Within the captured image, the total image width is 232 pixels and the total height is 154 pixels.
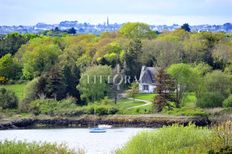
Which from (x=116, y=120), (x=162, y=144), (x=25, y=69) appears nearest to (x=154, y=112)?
(x=116, y=120)

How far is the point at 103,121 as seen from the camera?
5000 cm

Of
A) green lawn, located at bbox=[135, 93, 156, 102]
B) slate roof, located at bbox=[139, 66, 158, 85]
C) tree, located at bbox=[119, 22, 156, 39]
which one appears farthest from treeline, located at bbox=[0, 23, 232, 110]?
tree, located at bbox=[119, 22, 156, 39]

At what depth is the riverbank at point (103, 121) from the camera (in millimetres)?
48156

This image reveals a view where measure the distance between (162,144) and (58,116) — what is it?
23452 millimetres

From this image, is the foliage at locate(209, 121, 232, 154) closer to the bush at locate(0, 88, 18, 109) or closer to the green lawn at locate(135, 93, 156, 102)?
the green lawn at locate(135, 93, 156, 102)

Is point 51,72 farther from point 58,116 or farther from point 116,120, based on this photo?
point 116,120

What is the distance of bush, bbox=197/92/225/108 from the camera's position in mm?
50656

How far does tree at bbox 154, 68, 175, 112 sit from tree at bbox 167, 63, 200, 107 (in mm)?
681

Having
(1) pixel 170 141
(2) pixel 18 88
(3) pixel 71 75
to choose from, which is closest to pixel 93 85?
(3) pixel 71 75

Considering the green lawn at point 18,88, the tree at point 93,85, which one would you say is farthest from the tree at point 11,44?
the tree at point 93,85

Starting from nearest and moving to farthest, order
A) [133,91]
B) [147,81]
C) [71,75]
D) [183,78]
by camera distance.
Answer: [183,78], [71,75], [133,91], [147,81]

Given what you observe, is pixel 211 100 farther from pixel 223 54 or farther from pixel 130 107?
pixel 223 54

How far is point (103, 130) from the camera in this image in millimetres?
46438

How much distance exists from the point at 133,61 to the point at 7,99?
1399 cm
